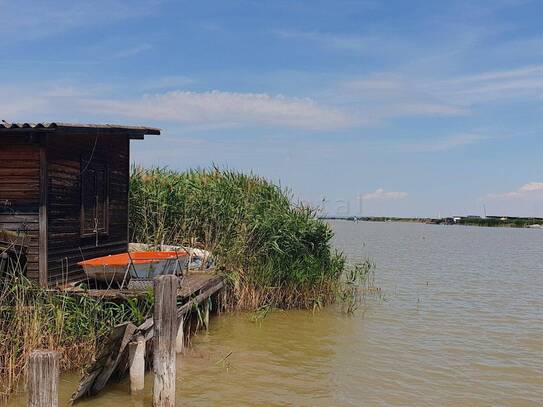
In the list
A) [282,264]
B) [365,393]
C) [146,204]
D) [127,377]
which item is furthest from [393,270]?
[127,377]

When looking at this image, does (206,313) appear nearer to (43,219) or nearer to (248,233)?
(248,233)

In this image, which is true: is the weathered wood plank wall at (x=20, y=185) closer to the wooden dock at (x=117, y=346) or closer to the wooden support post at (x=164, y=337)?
the wooden dock at (x=117, y=346)

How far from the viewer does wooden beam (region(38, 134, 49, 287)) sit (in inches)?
395

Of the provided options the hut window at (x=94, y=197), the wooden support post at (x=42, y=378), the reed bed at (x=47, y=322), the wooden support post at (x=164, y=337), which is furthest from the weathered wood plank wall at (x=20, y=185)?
the wooden support post at (x=42, y=378)

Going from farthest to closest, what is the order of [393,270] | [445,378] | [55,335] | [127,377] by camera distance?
[393,270]
[445,378]
[127,377]
[55,335]

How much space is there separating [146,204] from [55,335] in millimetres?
7372

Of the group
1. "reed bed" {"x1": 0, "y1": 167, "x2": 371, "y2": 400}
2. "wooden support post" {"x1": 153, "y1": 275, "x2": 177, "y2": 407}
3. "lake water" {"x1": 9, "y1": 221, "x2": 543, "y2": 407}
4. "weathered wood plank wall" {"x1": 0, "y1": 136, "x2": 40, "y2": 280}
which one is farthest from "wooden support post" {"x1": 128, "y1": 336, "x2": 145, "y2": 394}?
"reed bed" {"x1": 0, "y1": 167, "x2": 371, "y2": 400}

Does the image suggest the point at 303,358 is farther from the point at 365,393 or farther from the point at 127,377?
the point at 127,377

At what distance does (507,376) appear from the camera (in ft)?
34.9

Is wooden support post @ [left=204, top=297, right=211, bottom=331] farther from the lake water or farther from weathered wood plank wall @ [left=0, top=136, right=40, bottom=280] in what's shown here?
weathered wood plank wall @ [left=0, top=136, right=40, bottom=280]

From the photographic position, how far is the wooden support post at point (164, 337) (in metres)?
7.23

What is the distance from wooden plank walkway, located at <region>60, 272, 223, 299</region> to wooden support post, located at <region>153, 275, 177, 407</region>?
7.26ft

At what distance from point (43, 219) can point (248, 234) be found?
19.4 feet

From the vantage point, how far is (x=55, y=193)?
34.8 feet
